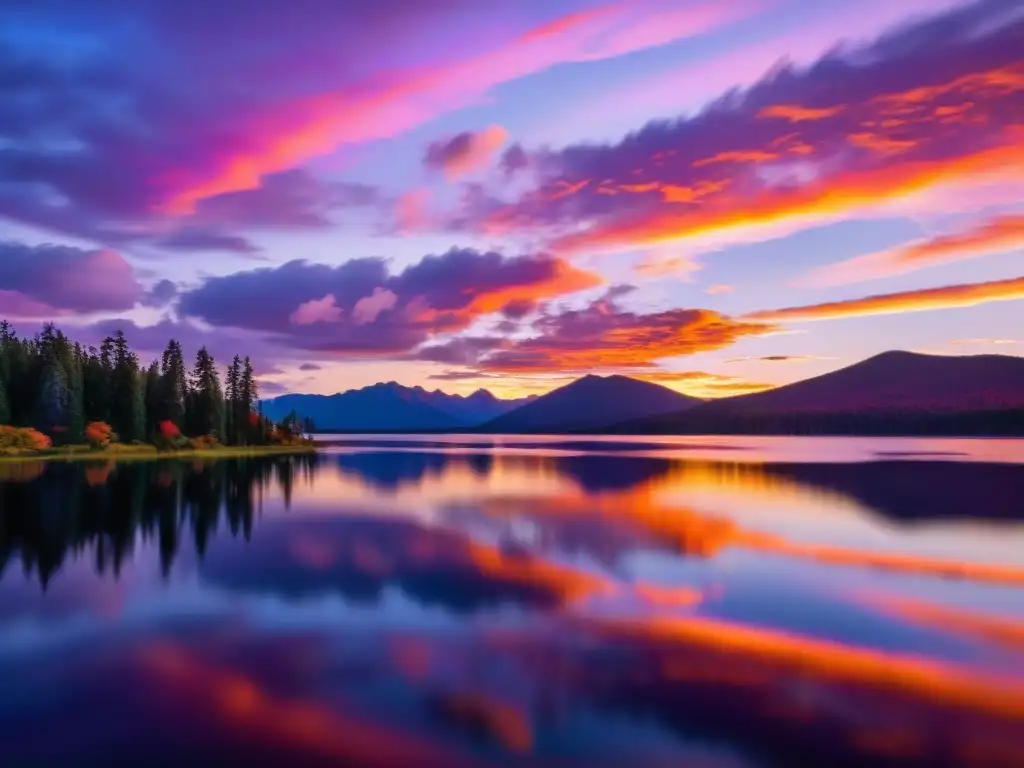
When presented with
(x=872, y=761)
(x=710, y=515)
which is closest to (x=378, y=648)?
(x=872, y=761)

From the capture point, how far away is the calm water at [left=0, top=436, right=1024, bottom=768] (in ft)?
44.5

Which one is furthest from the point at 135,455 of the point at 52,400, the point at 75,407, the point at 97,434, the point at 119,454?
the point at 52,400

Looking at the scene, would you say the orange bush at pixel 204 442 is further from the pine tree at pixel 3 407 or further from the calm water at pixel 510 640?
the calm water at pixel 510 640

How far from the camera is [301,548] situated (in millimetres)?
36125

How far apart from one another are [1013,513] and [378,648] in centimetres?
4702

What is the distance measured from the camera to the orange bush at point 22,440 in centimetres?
9550

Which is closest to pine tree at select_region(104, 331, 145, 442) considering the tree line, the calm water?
the tree line

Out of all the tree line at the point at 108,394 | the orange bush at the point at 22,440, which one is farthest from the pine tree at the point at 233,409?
the orange bush at the point at 22,440

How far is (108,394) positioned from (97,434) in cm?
992

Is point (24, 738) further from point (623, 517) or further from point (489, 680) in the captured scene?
point (623, 517)

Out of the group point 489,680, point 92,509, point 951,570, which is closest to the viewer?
point 489,680

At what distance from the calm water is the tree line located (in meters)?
69.0

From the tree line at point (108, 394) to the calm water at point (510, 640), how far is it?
69.0 metres

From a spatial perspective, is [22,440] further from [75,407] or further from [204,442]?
[204,442]
